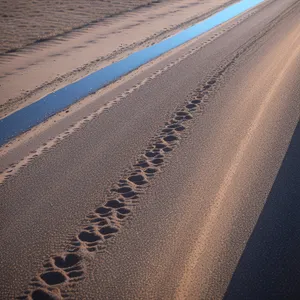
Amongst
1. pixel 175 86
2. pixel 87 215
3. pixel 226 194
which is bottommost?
pixel 87 215

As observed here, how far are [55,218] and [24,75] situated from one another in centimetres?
945

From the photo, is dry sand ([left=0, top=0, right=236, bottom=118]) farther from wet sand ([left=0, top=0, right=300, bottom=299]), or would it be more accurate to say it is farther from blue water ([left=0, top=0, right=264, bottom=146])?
wet sand ([left=0, top=0, right=300, bottom=299])

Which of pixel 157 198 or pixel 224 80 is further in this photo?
pixel 224 80

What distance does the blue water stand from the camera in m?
10.4

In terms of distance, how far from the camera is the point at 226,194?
638 cm

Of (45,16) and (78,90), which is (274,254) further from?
(45,16)

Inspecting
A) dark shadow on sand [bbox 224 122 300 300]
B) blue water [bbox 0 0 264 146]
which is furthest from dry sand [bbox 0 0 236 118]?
dark shadow on sand [bbox 224 122 300 300]

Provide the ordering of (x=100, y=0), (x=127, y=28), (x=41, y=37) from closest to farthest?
(x=41, y=37) → (x=127, y=28) → (x=100, y=0)

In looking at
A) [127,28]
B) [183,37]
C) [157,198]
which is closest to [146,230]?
[157,198]

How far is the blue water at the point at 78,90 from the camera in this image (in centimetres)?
1036

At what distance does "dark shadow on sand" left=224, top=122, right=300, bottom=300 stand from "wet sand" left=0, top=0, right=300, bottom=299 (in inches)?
2.1

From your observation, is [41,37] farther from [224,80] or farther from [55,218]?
[55,218]

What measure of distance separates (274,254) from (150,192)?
2.23m

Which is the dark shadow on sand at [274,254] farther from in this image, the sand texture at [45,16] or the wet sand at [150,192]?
the sand texture at [45,16]
